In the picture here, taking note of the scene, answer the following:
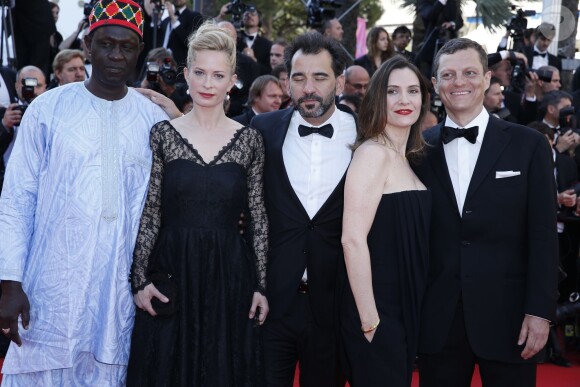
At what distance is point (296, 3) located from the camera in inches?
736

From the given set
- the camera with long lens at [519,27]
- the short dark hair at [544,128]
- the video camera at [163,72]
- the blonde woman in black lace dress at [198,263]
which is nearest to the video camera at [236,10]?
the video camera at [163,72]

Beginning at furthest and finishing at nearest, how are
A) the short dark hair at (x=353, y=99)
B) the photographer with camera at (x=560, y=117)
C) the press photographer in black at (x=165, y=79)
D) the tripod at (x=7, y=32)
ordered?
the tripod at (x=7, y=32), the photographer with camera at (x=560, y=117), the short dark hair at (x=353, y=99), the press photographer in black at (x=165, y=79)

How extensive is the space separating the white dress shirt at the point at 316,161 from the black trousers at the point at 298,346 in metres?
0.18

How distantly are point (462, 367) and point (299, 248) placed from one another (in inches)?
34.4

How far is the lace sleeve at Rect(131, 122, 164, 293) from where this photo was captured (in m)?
3.30

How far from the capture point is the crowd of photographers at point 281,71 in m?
6.56

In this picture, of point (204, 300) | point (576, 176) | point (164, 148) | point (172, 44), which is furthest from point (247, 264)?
point (172, 44)

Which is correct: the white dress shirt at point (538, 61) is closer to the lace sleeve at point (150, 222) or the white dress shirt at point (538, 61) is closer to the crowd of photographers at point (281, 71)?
the crowd of photographers at point (281, 71)

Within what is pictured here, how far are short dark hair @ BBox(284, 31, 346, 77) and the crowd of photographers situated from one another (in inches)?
89.3

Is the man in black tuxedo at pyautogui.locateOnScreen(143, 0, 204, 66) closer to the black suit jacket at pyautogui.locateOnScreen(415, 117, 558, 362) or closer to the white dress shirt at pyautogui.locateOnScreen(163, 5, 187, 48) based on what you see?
the white dress shirt at pyautogui.locateOnScreen(163, 5, 187, 48)

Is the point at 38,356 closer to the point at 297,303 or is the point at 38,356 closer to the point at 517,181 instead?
the point at 297,303

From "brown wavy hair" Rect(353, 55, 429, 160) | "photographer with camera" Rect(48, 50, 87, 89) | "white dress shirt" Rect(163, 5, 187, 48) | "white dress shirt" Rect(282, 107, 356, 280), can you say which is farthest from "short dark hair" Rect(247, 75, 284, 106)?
"brown wavy hair" Rect(353, 55, 429, 160)

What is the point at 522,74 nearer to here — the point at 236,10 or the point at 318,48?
the point at 236,10

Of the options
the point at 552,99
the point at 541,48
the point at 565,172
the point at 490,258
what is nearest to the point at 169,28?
the point at 552,99
